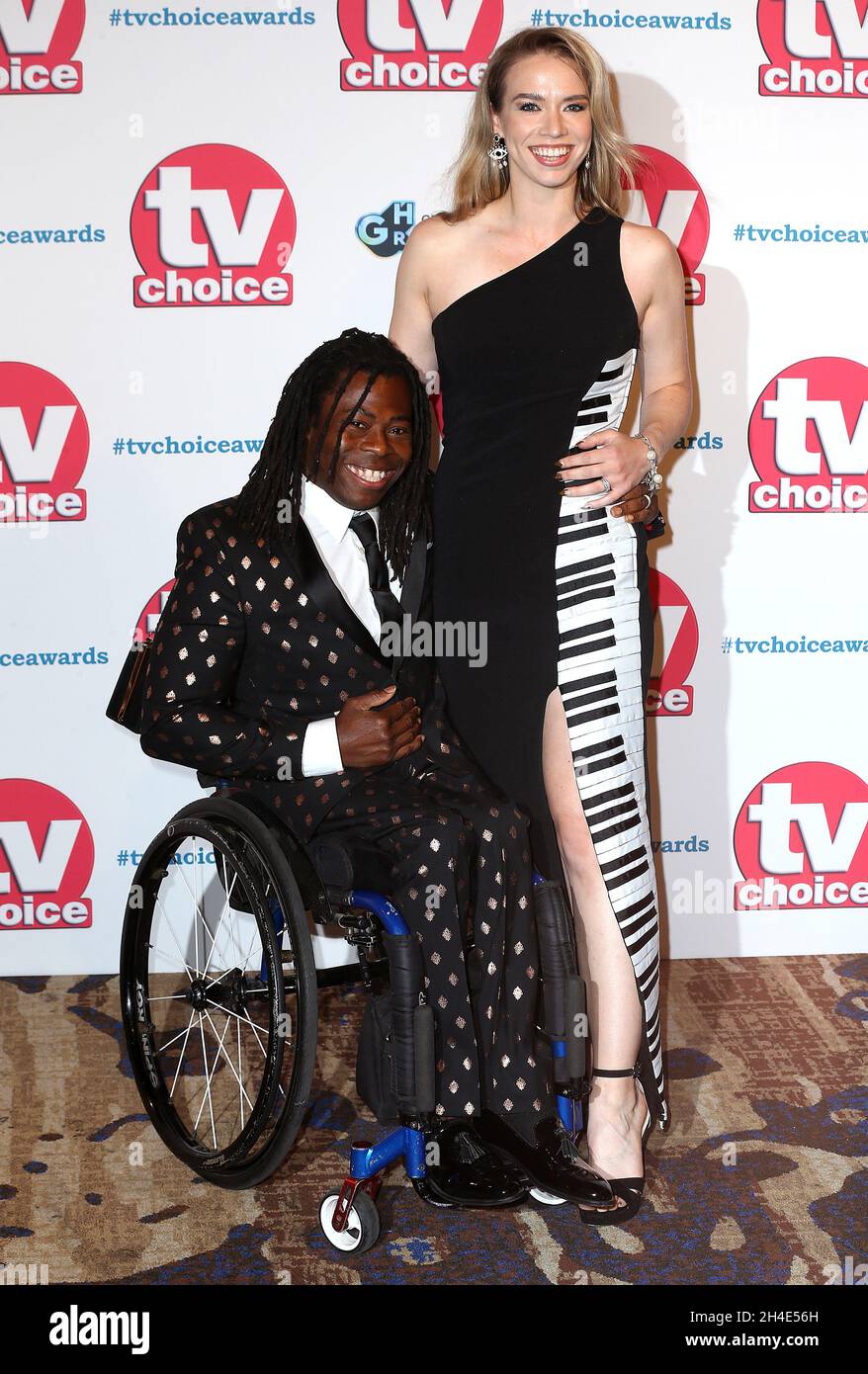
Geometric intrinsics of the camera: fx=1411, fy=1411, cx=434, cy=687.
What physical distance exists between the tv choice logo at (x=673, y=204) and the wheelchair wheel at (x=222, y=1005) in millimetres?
1740

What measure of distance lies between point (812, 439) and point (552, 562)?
1131mm

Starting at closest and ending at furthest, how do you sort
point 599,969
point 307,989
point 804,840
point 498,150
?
point 307,989
point 599,969
point 498,150
point 804,840

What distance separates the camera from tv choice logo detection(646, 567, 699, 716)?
134 inches

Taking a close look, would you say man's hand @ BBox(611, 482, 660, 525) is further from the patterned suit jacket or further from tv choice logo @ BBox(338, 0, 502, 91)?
tv choice logo @ BBox(338, 0, 502, 91)

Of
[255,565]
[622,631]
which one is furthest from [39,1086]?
[622,631]

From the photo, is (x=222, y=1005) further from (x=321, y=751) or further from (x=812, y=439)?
(x=812, y=439)

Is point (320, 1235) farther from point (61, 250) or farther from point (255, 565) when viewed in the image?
point (61, 250)

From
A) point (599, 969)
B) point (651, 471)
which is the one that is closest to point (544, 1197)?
point (599, 969)

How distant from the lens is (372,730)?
2.37 metres

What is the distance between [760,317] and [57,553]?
1.72 m

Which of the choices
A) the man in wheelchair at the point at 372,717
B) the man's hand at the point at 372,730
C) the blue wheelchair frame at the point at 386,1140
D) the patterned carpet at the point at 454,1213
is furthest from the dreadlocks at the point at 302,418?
the patterned carpet at the point at 454,1213

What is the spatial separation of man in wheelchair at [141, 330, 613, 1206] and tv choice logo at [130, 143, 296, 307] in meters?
0.74

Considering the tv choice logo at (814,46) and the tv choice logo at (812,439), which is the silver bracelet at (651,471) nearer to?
the tv choice logo at (812,439)

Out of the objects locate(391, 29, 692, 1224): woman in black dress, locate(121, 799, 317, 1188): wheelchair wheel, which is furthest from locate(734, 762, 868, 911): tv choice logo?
locate(121, 799, 317, 1188): wheelchair wheel
